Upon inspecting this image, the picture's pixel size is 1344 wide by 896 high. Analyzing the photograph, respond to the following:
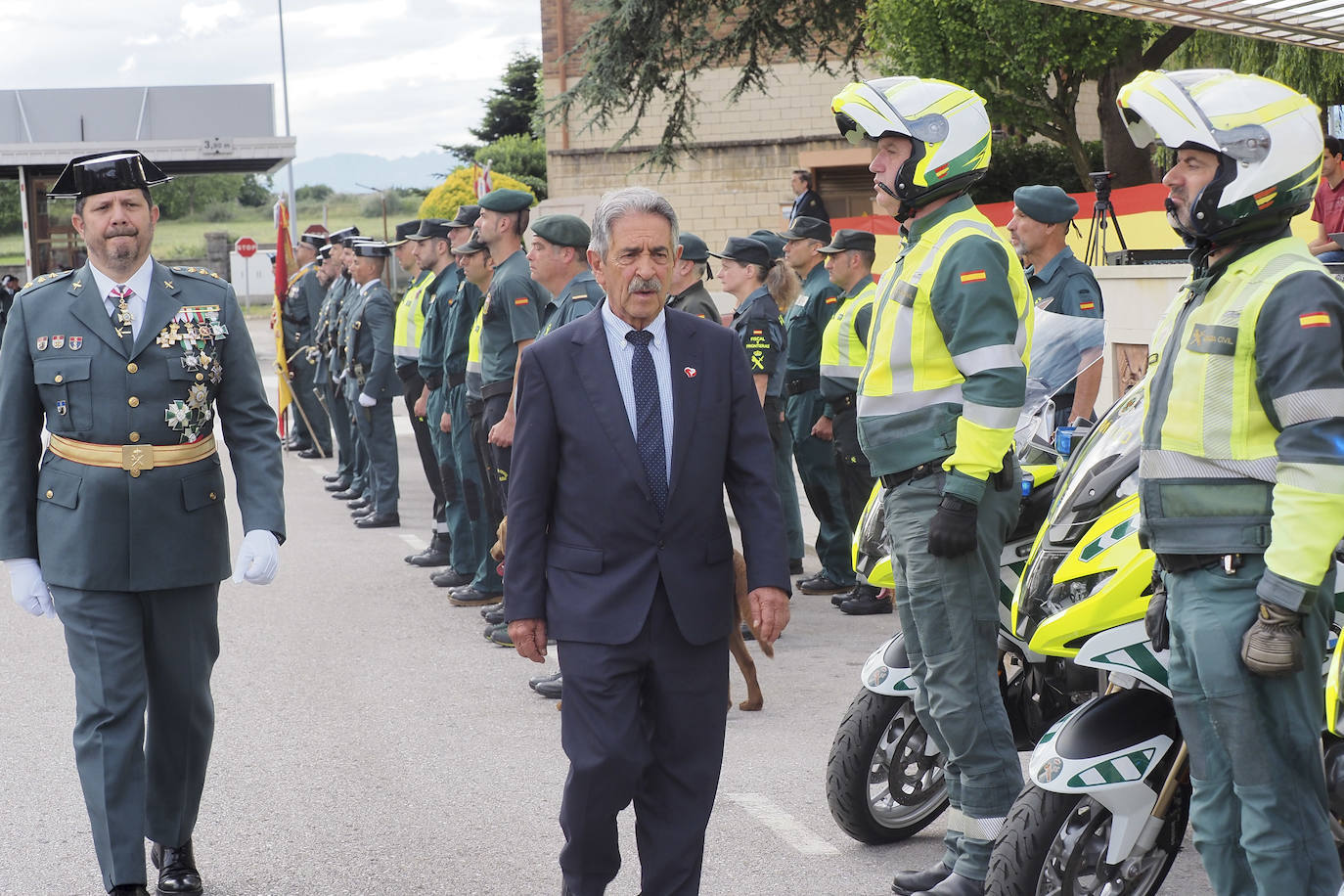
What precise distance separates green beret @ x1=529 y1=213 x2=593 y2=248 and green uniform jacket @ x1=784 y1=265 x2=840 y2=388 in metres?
2.28

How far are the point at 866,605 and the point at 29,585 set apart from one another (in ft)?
16.8

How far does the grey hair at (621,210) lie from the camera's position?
3797 millimetres

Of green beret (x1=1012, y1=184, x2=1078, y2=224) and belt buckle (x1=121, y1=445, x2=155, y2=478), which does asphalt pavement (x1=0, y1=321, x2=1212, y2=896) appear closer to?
belt buckle (x1=121, y1=445, x2=155, y2=478)

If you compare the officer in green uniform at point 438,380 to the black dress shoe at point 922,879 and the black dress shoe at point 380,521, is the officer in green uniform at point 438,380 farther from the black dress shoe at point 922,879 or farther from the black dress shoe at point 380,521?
the black dress shoe at point 922,879

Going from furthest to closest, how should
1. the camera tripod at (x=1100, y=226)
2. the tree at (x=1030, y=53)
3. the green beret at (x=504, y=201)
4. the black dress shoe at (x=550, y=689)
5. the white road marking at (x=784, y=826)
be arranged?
the tree at (x=1030, y=53) < the camera tripod at (x=1100, y=226) < the green beret at (x=504, y=201) < the black dress shoe at (x=550, y=689) < the white road marking at (x=784, y=826)

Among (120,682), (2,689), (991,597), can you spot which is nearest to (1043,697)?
(991,597)

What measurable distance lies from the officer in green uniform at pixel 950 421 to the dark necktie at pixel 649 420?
80 centimetres

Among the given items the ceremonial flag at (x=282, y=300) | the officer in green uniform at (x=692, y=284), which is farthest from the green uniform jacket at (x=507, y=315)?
the ceremonial flag at (x=282, y=300)

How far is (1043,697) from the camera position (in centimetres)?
475

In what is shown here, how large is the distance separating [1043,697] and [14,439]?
10.4ft

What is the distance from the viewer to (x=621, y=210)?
12.4ft

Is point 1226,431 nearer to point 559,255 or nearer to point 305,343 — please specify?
point 559,255

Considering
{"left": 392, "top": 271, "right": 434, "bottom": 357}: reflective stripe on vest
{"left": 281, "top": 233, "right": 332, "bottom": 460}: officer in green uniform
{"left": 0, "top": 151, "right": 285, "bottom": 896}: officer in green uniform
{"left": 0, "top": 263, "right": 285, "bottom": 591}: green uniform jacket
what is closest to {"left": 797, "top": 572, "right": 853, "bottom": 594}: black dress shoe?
{"left": 392, "top": 271, "right": 434, "bottom": 357}: reflective stripe on vest

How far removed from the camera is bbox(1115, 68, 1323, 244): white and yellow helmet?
3242mm
